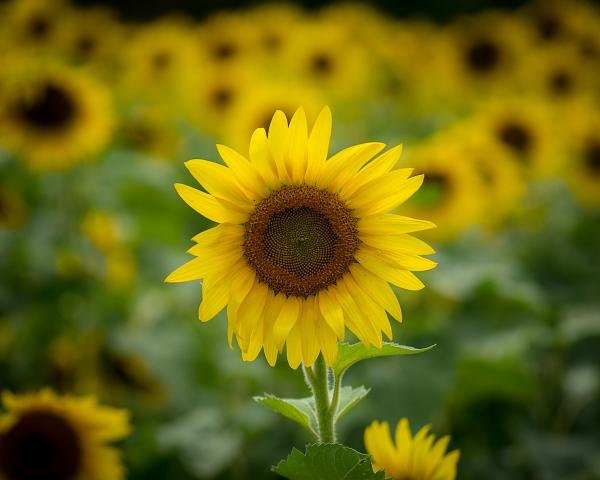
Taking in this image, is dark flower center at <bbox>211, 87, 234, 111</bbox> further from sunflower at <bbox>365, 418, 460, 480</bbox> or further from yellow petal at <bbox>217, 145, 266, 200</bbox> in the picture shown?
sunflower at <bbox>365, 418, 460, 480</bbox>

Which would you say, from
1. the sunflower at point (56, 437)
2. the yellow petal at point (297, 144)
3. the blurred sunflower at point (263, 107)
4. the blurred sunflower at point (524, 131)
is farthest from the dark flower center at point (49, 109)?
the yellow petal at point (297, 144)

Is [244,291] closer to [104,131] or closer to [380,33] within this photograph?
[104,131]

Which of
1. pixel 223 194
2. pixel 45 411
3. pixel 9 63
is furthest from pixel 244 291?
pixel 9 63

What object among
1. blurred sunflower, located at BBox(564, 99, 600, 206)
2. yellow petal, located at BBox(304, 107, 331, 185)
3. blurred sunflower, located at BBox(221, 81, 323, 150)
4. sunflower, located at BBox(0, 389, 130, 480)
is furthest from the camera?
blurred sunflower, located at BBox(221, 81, 323, 150)

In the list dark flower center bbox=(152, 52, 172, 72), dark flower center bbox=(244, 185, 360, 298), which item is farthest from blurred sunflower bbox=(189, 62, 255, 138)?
dark flower center bbox=(244, 185, 360, 298)

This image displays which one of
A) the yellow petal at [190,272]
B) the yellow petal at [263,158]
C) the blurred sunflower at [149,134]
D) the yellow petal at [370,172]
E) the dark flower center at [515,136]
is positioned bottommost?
the yellow petal at [190,272]

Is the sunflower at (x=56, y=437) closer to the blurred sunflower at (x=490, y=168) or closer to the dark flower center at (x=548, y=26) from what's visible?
the blurred sunflower at (x=490, y=168)
